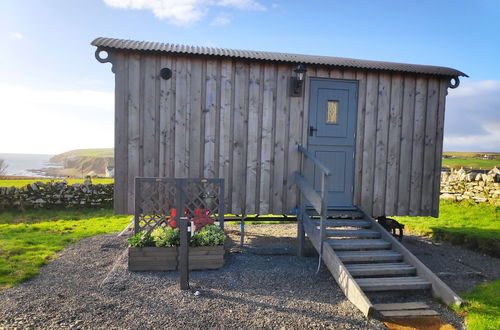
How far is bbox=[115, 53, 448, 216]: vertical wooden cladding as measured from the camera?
20.2ft

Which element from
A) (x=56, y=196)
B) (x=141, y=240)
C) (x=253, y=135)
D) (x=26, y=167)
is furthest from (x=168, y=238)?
Result: (x=26, y=167)

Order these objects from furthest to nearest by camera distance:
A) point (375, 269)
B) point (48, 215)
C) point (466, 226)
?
point (48, 215)
point (466, 226)
point (375, 269)

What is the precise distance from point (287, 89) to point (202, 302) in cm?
419

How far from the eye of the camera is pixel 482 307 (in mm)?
4270

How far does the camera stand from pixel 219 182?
5715 millimetres

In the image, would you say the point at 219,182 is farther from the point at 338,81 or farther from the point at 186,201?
the point at 338,81

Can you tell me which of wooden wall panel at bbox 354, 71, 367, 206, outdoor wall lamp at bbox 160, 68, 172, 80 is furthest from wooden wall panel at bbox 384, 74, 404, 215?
outdoor wall lamp at bbox 160, 68, 172, 80

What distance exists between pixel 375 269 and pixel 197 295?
8.71 feet

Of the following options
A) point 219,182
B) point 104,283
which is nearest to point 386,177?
point 219,182

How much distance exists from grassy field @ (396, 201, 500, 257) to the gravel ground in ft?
3.31

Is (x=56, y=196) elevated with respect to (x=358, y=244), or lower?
lower

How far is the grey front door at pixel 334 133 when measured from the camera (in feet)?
21.9

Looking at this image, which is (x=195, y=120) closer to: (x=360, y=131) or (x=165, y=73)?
(x=165, y=73)

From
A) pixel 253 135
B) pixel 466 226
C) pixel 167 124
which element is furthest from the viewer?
pixel 466 226
